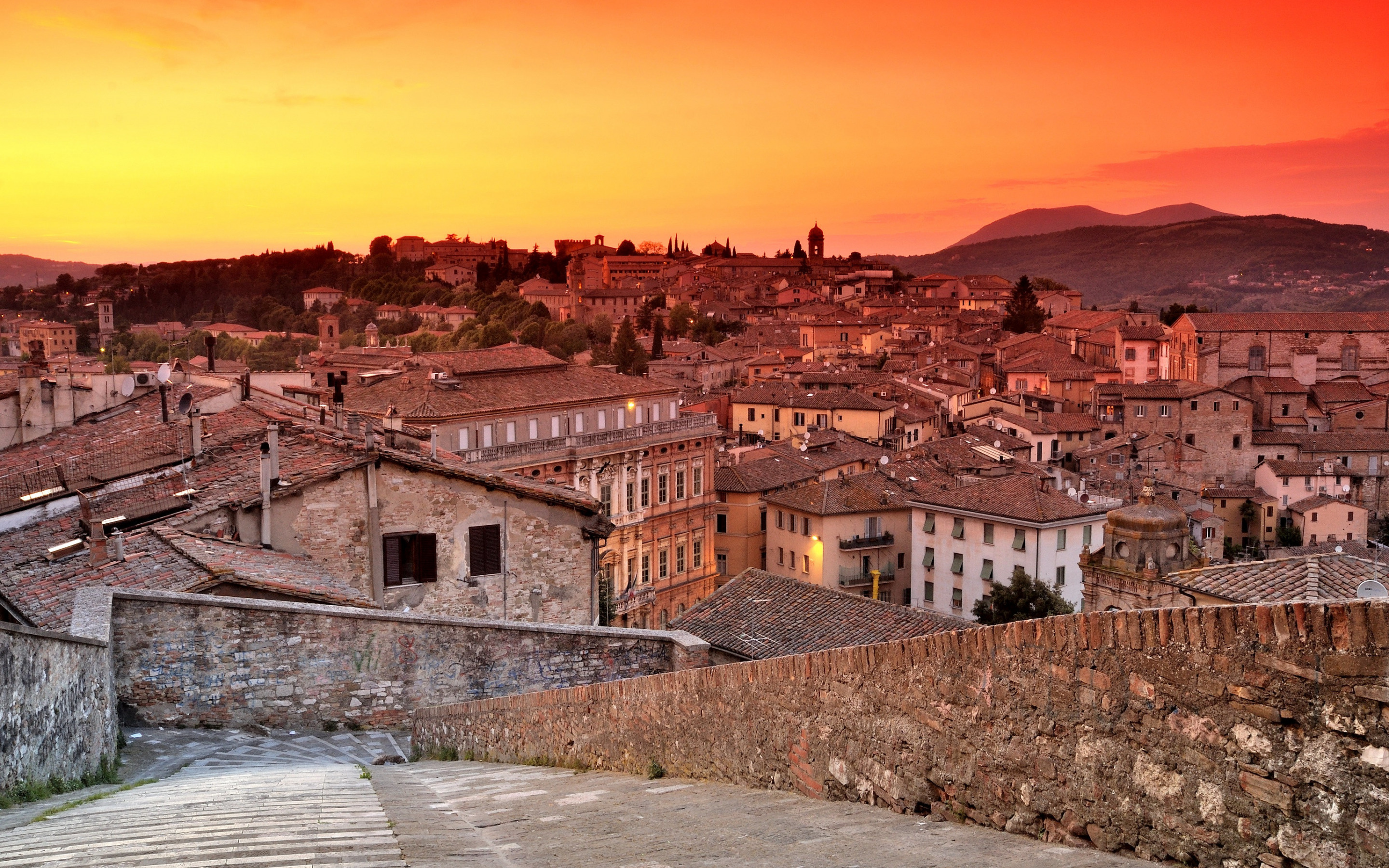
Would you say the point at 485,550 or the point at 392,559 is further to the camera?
the point at 485,550

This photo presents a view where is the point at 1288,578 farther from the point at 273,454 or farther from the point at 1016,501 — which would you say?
the point at 1016,501

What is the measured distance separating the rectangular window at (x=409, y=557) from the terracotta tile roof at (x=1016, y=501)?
28.5 meters

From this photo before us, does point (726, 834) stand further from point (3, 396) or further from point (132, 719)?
point (3, 396)

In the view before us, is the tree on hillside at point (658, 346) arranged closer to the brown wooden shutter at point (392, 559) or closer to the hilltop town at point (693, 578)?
the hilltop town at point (693, 578)

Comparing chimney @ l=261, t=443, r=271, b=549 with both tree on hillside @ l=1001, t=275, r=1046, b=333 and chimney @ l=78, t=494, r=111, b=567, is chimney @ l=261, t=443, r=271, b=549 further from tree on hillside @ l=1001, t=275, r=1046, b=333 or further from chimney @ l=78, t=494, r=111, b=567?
tree on hillside @ l=1001, t=275, r=1046, b=333

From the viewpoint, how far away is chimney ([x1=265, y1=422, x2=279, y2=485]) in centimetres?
1352

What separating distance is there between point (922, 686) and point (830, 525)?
125 ft

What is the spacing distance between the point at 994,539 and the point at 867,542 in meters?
5.34

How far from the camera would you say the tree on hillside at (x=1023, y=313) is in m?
118

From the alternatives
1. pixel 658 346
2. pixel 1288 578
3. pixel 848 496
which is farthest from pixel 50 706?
pixel 658 346

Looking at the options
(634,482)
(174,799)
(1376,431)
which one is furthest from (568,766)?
(1376,431)

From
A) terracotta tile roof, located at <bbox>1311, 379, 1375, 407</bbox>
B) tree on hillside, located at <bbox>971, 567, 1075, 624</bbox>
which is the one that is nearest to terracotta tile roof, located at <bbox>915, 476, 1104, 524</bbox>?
tree on hillside, located at <bbox>971, 567, 1075, 624</bbox>

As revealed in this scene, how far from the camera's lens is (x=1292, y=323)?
284 feet

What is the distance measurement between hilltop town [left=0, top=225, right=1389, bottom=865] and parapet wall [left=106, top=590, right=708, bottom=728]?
28 mm
